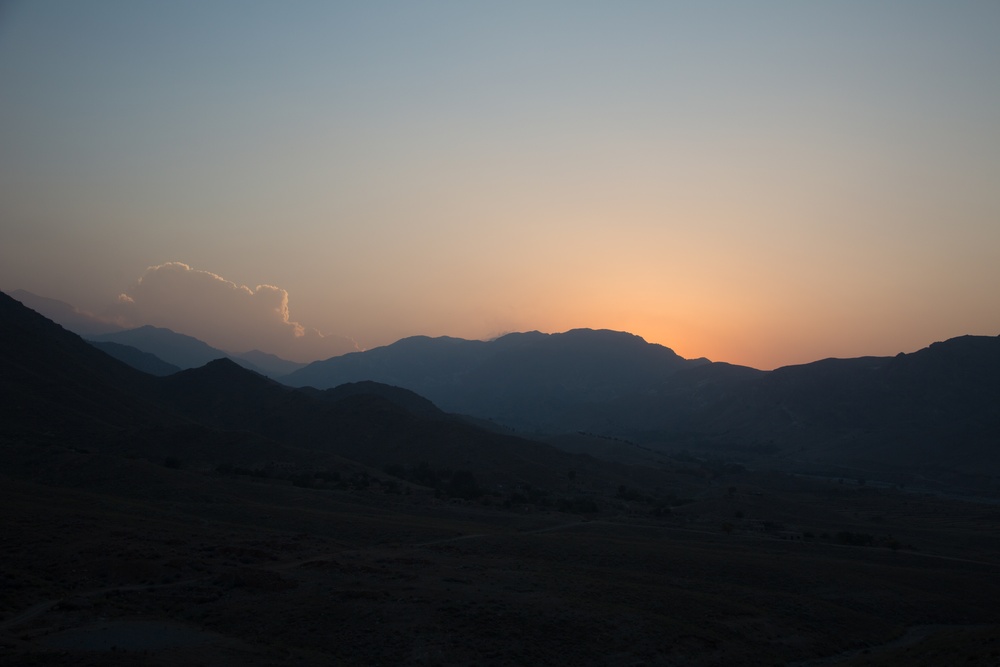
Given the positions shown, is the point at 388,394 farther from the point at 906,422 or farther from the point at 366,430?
the point at 906,422

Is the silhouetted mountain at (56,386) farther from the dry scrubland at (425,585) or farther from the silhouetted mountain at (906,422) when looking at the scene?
the silhouetted mountain at (906,422)

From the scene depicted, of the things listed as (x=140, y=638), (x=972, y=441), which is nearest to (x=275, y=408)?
(x=140, y=638)

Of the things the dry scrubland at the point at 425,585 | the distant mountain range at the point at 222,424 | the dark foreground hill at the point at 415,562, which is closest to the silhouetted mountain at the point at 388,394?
the distant mountain range at the point at 222,424

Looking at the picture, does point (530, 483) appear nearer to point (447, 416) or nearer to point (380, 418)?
point (380, 418)

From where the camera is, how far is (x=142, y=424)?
9138cm

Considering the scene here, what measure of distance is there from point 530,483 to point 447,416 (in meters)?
57.3

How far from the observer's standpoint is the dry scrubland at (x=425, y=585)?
90.6 ft

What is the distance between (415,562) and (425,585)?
5.70 meters

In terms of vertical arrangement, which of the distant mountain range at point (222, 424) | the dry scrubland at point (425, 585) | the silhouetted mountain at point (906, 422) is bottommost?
the dry scrubland at point (425, 585)

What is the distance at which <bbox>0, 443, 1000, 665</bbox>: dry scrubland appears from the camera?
27625mm

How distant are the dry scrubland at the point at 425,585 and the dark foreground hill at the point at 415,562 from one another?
0.53ft

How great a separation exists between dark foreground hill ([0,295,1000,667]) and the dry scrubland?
0.53 ft

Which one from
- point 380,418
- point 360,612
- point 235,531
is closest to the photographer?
point 360,612

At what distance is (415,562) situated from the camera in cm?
4009
